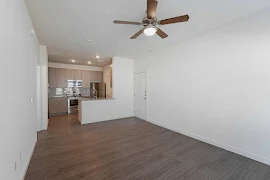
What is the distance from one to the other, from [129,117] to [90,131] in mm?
2142

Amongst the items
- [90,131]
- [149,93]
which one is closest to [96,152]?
[90,131]

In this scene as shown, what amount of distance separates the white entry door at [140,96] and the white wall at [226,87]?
1316 mm

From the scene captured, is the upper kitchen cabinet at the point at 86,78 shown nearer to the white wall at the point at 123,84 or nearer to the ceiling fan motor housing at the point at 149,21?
the white wall at the point at 123,84

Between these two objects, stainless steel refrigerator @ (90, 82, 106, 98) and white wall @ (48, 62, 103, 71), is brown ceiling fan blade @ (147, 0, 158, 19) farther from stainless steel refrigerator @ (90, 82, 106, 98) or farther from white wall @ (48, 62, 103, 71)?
white wall @ (48, 62, 103, 71)

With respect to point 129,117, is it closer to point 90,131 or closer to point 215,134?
point 90,131

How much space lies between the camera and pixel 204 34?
3178mm

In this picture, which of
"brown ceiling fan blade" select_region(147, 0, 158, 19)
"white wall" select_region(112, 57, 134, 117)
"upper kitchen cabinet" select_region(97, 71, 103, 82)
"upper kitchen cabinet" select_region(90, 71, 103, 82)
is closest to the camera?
"brown ceiling fan blade" select_region(147, 0, 158, 19)

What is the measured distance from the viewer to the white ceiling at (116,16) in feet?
6.86

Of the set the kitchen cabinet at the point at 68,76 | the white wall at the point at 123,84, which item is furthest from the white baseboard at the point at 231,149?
the kitchen cabinet at the point at 68,76

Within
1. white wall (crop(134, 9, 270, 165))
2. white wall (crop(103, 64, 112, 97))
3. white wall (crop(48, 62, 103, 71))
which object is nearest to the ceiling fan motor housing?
white wall (crop(134, 9, 270, 165))

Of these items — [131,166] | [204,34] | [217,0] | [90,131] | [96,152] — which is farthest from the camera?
[90,131]

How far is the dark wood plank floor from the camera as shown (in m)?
2.03

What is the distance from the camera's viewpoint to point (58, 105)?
646 centimetres

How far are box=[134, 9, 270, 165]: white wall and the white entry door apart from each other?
1316 millimetres
